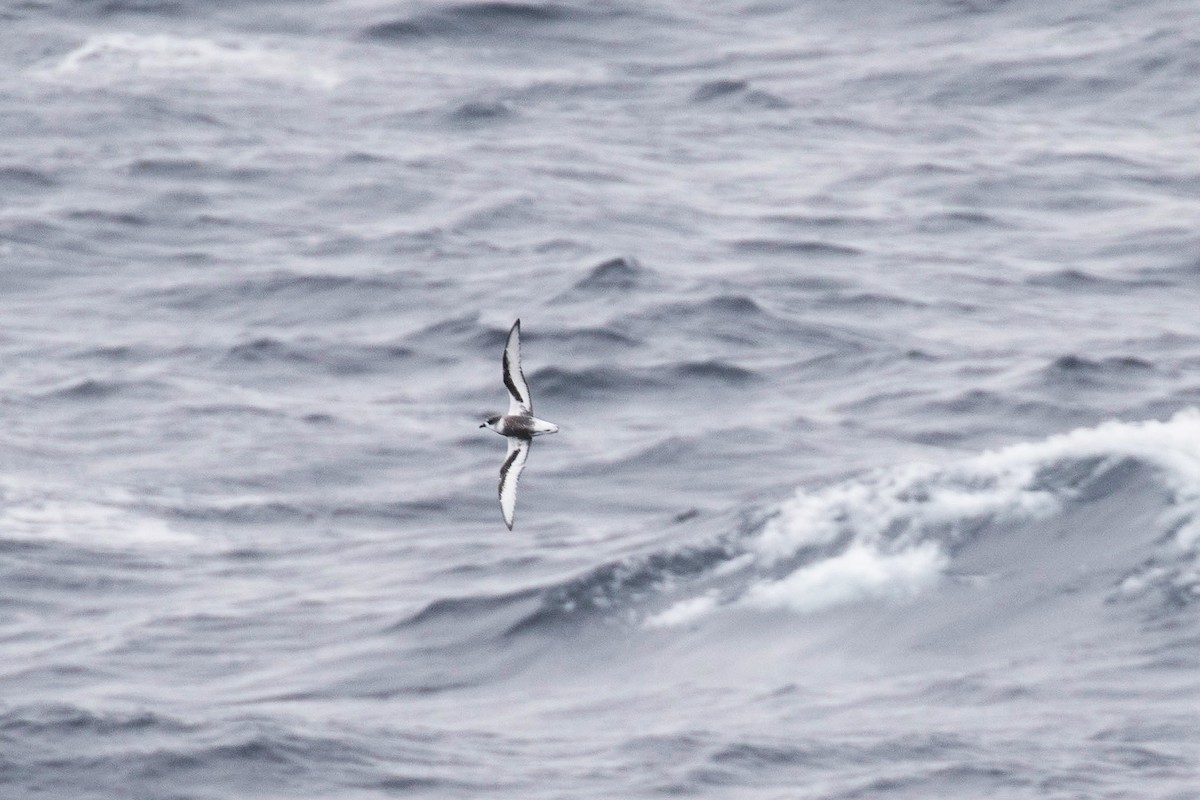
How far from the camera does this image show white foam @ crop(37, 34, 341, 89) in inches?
2530

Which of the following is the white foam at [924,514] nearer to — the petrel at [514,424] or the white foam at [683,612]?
the white foam at [683,612]

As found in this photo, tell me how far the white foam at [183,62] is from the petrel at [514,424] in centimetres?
3877

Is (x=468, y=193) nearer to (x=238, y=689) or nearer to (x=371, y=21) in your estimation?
(x=371, y=21)

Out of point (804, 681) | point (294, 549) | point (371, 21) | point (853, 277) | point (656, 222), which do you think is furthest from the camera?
point (371, 21)

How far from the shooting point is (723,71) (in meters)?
63.1

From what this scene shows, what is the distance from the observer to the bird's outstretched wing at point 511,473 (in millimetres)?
24875

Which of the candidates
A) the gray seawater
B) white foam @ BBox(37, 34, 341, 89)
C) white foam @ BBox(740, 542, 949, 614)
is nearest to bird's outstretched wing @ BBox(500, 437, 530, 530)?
the gray seawater

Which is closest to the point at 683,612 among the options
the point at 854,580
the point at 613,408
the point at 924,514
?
the point at 854,580

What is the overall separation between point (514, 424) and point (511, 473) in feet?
1.52

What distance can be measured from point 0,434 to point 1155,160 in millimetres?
23483

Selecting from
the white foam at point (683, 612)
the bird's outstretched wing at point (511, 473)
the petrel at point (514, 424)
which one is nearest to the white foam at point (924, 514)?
the white foam at point (683, 612)

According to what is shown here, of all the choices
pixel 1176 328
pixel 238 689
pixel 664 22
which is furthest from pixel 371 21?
pixel 238 689

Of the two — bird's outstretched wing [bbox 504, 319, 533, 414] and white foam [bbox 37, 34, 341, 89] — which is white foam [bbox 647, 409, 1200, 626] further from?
white foam [bbox 37, 34, 341, 89]

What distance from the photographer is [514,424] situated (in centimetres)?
2556
